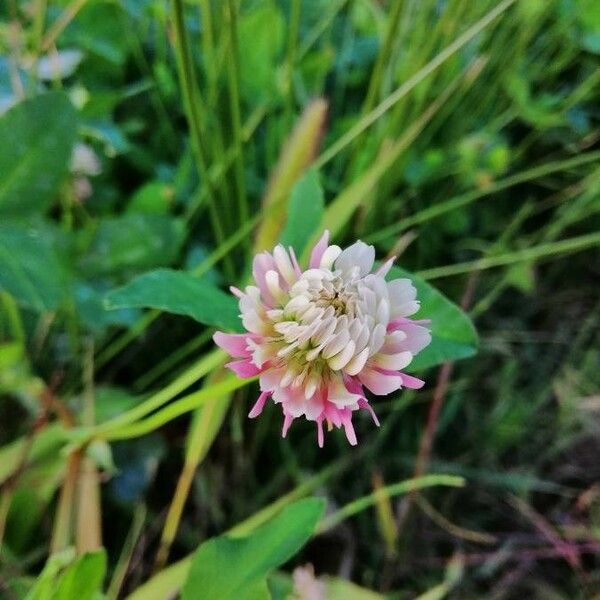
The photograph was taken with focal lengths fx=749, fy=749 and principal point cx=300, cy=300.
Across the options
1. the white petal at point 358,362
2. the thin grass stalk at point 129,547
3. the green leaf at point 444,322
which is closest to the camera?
the white petal at point 358,362

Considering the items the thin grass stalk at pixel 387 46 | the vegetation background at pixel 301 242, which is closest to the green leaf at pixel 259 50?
the vegetation background at pixel 301 242

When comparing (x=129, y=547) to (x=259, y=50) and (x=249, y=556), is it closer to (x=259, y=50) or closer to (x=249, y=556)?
(x=249, y=556)

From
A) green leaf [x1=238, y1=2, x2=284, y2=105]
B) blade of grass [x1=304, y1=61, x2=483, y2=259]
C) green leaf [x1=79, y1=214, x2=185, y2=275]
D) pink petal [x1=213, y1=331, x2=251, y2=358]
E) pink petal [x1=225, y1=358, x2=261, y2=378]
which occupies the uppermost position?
green leaf [x1=238, y1=2, x2=284, y2=105]

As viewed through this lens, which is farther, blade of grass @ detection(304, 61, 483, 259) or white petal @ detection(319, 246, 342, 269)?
blade of grass @ detection(304, 61, 483, 259)

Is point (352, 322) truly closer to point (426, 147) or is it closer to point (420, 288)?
point (420, 288)

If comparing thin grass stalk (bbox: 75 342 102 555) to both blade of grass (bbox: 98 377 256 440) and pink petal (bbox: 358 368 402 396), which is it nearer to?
blade of grass (bbox: 98 377 256 440)

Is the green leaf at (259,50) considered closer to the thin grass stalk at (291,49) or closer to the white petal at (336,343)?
the thin grass stalk at (291,49)

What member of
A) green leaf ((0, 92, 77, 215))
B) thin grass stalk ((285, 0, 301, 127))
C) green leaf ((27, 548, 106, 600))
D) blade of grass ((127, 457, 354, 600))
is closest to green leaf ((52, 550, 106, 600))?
green leaf ((27, 548, 106, 600))

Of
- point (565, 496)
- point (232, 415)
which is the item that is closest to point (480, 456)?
point (565, 496)
